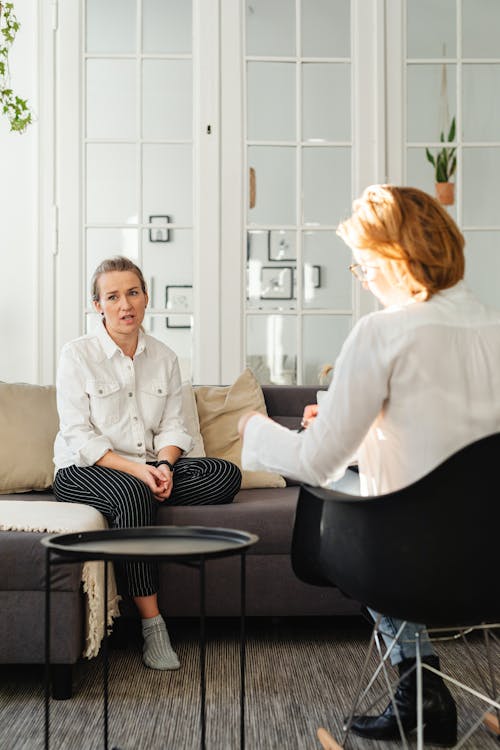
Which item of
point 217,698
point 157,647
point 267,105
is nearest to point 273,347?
point 267,105

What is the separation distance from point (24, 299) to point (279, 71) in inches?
63.2

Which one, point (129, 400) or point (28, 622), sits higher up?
point (129, 400)

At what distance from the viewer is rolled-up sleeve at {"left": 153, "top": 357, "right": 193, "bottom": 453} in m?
3.15

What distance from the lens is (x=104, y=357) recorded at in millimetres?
3137

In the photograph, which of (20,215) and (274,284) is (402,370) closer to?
(274,284)

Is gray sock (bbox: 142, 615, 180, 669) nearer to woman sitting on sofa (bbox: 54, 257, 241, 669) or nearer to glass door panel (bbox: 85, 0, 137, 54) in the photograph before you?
woman sitting on sofa (bbox: 54, 257, 241, 669)

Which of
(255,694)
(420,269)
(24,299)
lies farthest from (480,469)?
(24,299)

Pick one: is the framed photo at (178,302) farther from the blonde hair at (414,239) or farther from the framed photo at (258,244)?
the blonde hair at (414,239)

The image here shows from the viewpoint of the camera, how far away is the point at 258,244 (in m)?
4.41

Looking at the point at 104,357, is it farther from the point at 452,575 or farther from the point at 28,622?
the point at 452,575

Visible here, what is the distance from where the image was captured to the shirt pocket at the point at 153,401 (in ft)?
10.4

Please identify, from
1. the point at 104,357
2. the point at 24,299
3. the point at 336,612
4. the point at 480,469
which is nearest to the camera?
the point at 480,469

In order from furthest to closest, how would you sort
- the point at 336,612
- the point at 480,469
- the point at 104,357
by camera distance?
the point at 104,357 → the point at 336,612 → the point at 480,469

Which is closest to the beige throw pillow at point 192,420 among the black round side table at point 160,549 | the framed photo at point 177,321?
the framed photo at point 177,321
